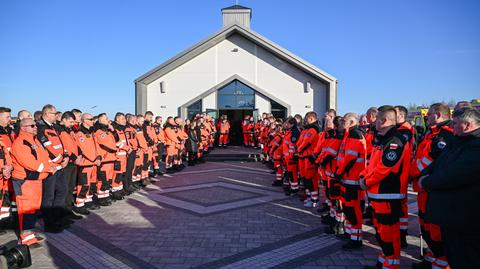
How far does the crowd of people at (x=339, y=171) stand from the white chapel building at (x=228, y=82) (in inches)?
406

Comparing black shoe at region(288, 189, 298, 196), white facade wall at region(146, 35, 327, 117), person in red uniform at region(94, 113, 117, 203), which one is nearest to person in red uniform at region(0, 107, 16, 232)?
person in red uniform at region(94, 113, 117, 203)

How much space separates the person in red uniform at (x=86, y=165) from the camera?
6.89m

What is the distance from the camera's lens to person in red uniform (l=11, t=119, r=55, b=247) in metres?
4.91

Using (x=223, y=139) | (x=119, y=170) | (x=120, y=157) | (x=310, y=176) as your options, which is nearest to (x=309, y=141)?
(x=310, y=176)

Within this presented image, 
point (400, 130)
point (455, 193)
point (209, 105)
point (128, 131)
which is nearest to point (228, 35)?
point (209, 105)

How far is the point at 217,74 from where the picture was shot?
799 inches

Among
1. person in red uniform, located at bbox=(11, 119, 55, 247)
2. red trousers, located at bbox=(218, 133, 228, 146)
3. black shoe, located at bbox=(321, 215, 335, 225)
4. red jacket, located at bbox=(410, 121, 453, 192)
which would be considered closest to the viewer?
red jacket, located at bbox=(410, 121, 453, 192)

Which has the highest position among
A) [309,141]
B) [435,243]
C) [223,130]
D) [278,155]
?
[223,130]

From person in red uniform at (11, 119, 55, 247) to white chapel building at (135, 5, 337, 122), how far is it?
15.1m

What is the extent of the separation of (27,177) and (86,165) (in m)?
2.00

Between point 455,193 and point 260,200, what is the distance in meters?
5.52

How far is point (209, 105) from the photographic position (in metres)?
20.5

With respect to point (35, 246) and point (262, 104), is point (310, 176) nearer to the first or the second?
point (35, 246)

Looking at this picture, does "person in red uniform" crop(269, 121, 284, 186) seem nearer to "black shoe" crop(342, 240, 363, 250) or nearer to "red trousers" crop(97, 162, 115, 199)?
"red trousers" crop(97, 162, 115, 199)
